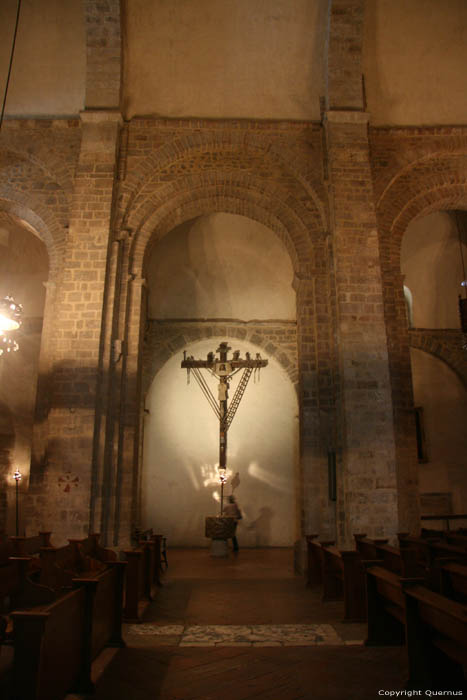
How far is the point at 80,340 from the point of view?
852cm

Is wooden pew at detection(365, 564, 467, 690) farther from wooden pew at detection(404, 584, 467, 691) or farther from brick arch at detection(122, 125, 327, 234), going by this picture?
brick arch at detection(122, 125, 327, 234)

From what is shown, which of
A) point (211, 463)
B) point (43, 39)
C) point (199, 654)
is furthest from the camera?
point (211, 463)

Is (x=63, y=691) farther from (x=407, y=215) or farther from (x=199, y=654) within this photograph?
(x=407, y=215)

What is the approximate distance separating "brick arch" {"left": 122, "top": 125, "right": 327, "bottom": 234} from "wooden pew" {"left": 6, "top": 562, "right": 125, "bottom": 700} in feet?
24.8

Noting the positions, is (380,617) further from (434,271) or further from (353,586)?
(434,271)

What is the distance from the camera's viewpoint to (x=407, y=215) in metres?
10.1

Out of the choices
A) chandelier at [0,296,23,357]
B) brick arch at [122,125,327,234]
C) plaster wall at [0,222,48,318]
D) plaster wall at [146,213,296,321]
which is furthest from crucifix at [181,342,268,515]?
chandelier at [0,296,23,357]

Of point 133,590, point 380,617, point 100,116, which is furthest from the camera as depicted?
point 100,116

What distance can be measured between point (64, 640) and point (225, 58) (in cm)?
1024

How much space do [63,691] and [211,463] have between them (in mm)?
10879

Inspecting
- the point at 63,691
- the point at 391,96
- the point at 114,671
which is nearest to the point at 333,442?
the point at 114,671

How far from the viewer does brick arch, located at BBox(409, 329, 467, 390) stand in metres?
13.9

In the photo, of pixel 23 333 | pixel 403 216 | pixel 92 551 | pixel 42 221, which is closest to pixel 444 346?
pixel 403 216

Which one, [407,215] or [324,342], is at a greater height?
[407,215]
